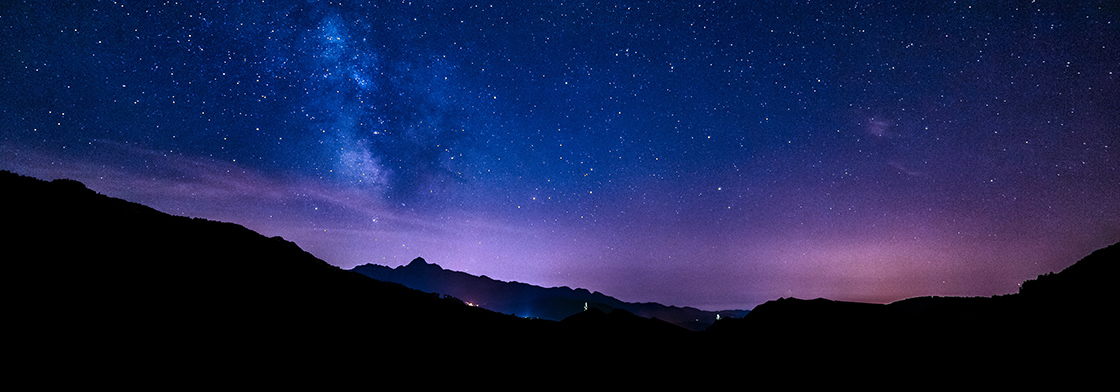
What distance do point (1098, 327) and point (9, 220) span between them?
40.6 m

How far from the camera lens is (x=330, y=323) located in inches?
680

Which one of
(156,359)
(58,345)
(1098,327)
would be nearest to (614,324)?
(1098,327)

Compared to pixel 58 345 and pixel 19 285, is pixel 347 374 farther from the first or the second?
pixel 19 285

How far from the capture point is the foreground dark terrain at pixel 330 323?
39.3 ft

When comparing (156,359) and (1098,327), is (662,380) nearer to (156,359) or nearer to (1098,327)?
(1098,327)

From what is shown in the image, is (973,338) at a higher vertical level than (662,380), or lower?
higher

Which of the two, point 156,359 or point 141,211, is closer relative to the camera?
point 156,359

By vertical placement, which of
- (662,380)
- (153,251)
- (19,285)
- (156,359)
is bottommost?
(662,380)

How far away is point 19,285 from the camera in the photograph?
12.1 m

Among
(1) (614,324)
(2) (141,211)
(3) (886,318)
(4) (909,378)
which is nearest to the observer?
(4) (909,378)

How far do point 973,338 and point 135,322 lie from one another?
31.7 metres

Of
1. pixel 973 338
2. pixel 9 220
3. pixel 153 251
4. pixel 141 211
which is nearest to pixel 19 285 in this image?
pixel 153 251

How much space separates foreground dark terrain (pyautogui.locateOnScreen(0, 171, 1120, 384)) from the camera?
1197cm

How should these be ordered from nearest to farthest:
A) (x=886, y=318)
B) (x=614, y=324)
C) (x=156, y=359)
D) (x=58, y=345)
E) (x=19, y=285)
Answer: (x=58, y=345) < (x=156, y=359) < (x=19, y=285) < (x=886, y=318) < (x=614, y=324)
